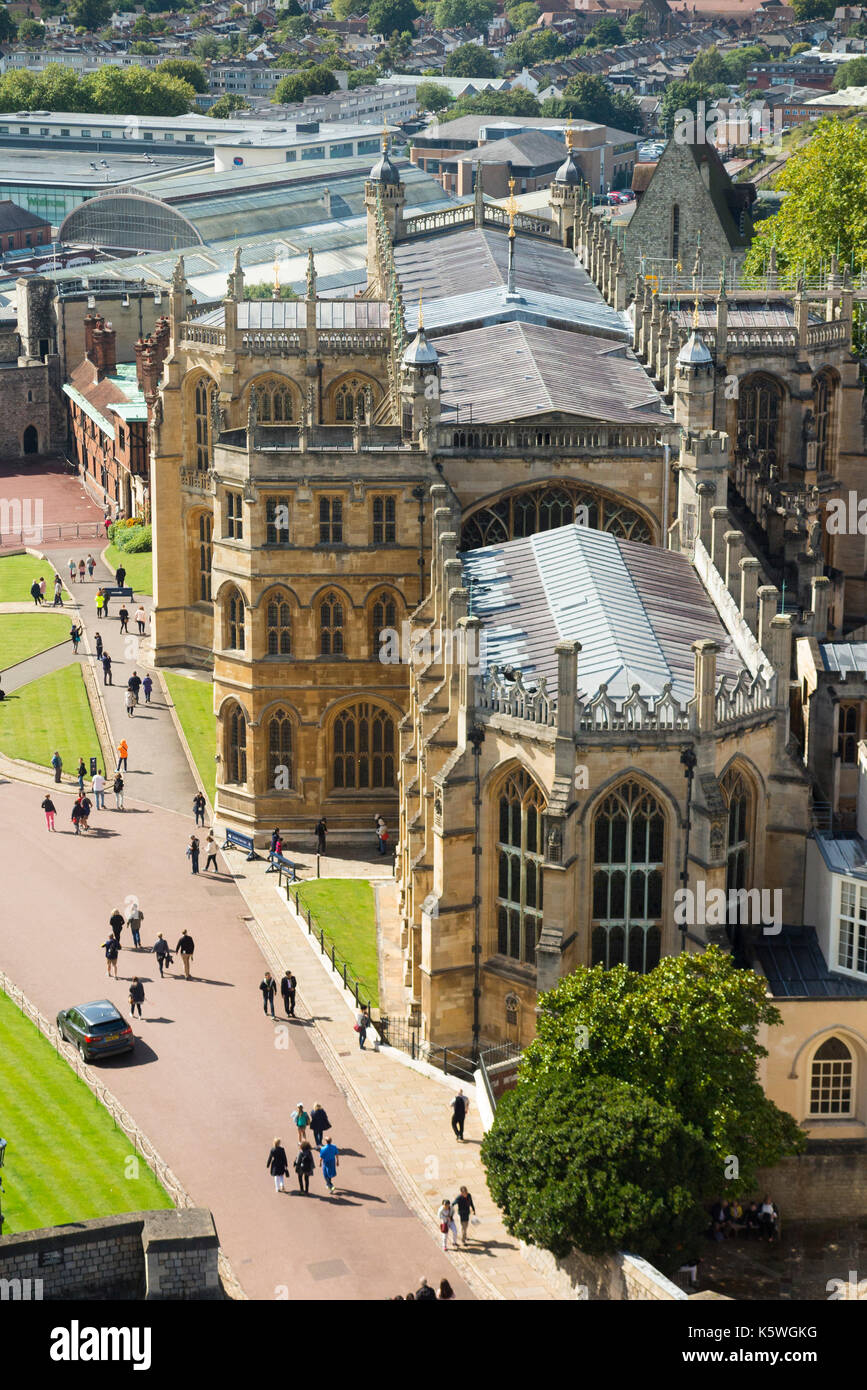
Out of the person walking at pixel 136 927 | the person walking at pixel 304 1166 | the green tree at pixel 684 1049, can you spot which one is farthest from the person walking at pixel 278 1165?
the person walking at pixel 136 927

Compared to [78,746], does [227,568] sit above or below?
above

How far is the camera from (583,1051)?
189ft

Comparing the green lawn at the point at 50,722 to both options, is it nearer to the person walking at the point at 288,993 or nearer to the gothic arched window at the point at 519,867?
the person walking at the point at 288,993

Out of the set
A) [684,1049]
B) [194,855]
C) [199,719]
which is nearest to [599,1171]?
[684,1049]

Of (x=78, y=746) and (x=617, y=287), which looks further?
(x=617, y=287)

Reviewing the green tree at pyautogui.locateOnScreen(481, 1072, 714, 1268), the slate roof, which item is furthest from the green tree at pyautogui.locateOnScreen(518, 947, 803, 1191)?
the slate roof

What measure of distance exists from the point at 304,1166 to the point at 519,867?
10118 mm

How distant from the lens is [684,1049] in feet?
189

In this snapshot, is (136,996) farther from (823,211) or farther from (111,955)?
(823,211)

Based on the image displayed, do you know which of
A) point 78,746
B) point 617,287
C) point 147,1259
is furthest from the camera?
point 617,287

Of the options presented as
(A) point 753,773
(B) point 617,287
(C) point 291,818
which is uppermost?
(B) point 617,287
